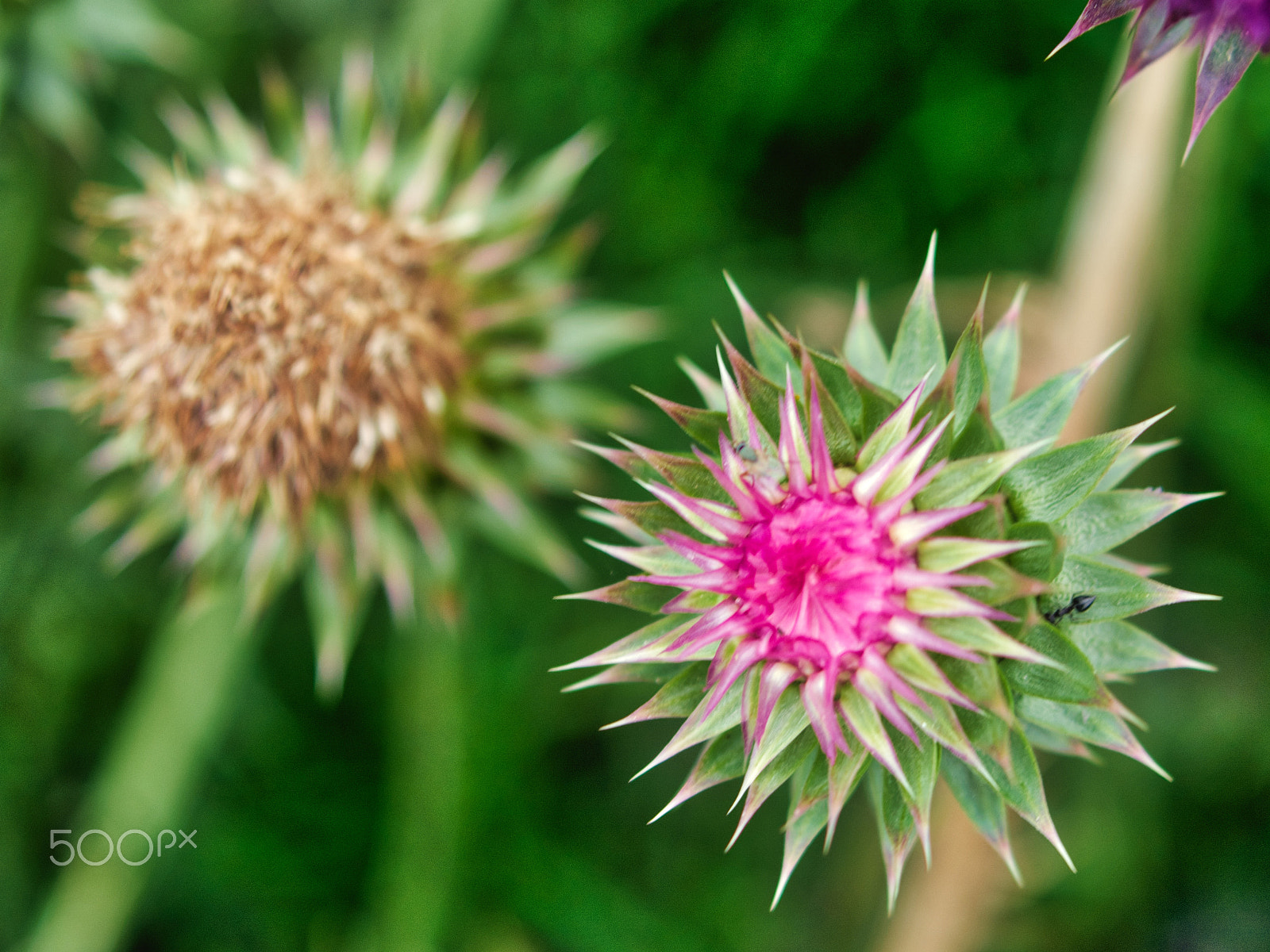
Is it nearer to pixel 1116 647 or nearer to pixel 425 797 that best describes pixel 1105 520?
pixel 1116 647

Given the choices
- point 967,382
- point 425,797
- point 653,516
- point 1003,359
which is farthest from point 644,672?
point 425,797

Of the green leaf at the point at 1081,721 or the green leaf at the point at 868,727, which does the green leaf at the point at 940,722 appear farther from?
the green leaf at the point at 1081,721

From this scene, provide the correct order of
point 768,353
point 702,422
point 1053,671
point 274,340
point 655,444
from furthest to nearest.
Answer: point 655,444
point 274,340
point 768,353
point 702,422
point 1053,671

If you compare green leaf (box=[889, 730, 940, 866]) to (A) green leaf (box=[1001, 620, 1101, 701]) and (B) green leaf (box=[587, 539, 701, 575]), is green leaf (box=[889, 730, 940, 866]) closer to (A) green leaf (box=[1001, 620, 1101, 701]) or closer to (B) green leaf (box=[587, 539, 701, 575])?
(A) green leaf (box=[1001, 620, 1101, 701])

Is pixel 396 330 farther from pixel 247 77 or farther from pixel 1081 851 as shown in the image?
pixel 1081 851

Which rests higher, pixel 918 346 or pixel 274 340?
pixel 274 340

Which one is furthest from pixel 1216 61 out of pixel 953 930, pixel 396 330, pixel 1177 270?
pixel 953 930
